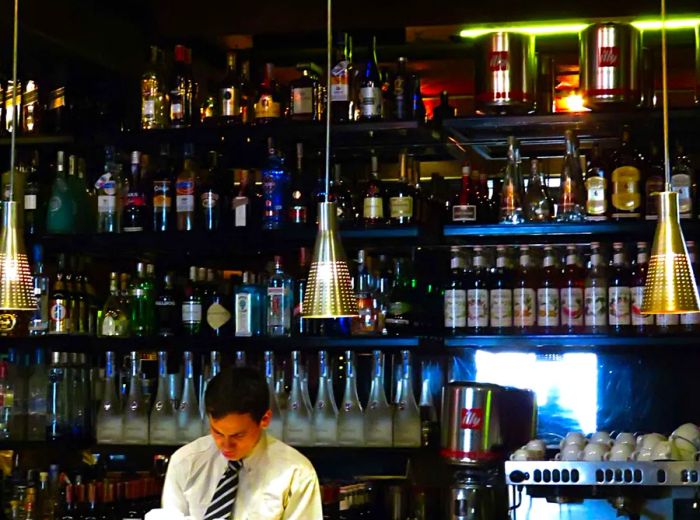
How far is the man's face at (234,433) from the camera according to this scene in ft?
10.9

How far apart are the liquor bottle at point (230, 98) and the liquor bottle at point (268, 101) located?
75 mm

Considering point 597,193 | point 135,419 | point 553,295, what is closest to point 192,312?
point 135,419

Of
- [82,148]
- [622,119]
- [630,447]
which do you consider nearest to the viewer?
[630,447]

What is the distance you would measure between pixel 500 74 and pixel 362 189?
2.24 feet

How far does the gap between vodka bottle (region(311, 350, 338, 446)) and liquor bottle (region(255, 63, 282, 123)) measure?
0.90m

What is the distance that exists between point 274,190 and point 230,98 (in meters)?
0.39

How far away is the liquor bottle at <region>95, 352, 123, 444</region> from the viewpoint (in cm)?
483

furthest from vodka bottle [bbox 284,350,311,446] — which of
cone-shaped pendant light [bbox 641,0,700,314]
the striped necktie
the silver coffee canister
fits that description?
cone-shaped pendant light [bbox 641,0,700,314]

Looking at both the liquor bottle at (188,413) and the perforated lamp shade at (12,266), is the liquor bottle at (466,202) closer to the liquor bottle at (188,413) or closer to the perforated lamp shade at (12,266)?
the liquor bottle at (188,413)

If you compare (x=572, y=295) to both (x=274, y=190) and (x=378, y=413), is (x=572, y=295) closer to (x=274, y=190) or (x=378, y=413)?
(x=378, y=413)

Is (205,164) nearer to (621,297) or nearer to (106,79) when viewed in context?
(106,79)

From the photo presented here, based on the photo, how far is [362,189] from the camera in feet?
15.5

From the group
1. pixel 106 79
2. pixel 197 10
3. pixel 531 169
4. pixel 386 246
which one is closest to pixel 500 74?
pixel 531 169

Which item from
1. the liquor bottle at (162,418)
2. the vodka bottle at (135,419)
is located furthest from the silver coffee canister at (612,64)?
the vodka bottle at (135,419)
